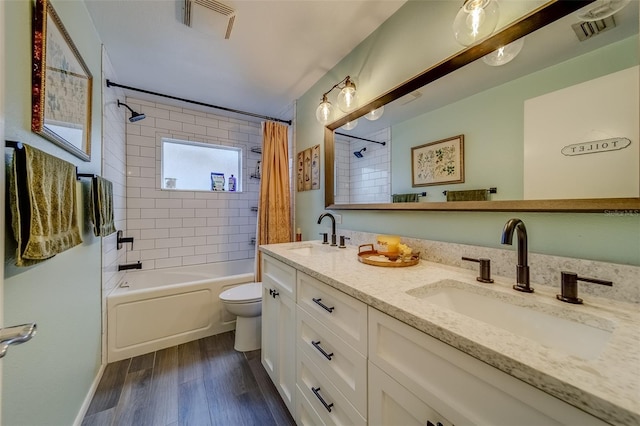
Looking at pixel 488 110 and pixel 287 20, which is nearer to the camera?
pixel 488 110

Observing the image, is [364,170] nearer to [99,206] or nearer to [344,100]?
[344,100]

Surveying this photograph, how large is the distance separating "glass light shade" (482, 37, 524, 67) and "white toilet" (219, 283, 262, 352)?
2055 mm

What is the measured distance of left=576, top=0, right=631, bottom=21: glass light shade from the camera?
0.74 meters

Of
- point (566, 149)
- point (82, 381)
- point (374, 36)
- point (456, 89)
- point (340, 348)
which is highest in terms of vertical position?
point (374, 36)

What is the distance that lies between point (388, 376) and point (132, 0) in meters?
2.22

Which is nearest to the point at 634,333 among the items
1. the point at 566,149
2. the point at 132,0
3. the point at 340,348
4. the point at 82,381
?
the point at 566,149

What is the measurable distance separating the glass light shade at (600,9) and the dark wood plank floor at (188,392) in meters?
2.13

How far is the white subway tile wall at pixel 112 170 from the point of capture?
5.91 ft

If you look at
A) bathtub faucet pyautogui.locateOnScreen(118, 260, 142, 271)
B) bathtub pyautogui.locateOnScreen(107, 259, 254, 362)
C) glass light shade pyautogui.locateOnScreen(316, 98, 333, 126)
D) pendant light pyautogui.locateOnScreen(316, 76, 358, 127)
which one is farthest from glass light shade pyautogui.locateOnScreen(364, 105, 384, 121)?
bathtub faucet pyautogui.locateOnScreen(118, 260, 142, 271)

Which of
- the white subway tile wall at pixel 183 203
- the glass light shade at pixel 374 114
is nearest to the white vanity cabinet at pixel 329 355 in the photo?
the glass light shade at pixel 374 114

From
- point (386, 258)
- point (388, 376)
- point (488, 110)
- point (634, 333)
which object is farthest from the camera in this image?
point (386, 258)

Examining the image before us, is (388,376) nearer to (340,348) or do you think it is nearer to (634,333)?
(340,348)

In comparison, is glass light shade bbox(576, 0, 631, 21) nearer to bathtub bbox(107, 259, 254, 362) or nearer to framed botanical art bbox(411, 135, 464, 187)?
framed botanical art bbox(411, 135, 464, 187)

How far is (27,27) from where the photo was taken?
2.86 feet
